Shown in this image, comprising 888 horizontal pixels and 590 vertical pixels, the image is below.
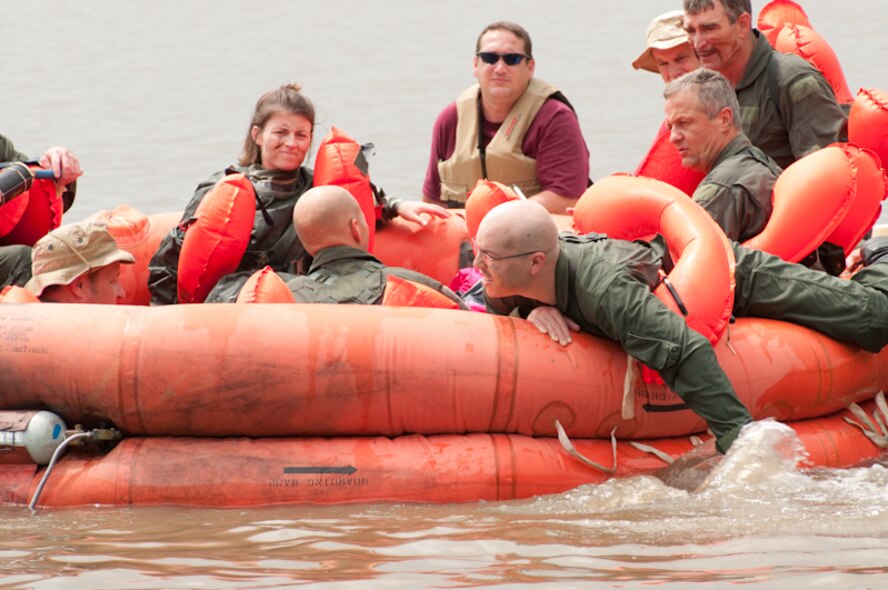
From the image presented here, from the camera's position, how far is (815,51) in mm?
7113

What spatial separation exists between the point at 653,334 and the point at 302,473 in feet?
3.92

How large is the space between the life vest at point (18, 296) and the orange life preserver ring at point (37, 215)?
977 millimetres

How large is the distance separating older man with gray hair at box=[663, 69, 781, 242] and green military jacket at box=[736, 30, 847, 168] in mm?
589

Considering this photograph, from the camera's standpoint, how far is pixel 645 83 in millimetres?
15664

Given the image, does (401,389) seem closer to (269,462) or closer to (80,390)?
(269,462)

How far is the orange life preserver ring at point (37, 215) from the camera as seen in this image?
20.2ft

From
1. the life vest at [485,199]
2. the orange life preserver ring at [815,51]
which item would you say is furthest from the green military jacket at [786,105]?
the life vest at [485,199]

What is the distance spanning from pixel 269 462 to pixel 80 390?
0.65 metres

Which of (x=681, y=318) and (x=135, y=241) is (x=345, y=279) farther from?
(x=135, y=241)

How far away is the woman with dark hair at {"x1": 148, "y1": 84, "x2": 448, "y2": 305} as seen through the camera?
5.87m

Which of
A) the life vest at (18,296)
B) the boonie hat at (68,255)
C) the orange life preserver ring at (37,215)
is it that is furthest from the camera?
the orange life preserver ring at (37,215)

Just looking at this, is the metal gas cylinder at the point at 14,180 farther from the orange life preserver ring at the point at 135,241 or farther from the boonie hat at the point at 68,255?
the boonie hat at the point at 68,255

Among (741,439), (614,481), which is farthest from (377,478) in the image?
(741,439)

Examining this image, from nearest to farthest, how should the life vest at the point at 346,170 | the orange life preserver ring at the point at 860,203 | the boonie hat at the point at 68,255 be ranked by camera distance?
the boonie hat at the point at 68,255 < the orange life preserver ring at the point at 860,203 < the life vest at the point at 346,170
